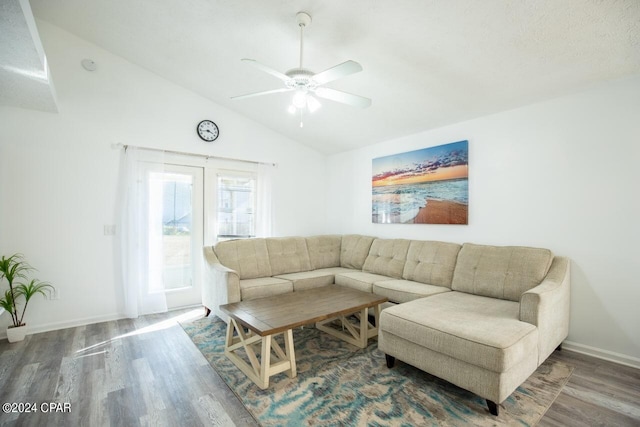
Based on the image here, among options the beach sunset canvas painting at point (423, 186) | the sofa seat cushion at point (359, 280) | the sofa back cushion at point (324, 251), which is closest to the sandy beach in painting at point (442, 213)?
the beach sunset canvas painting at point (423, 186)

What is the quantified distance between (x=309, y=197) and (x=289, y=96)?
1850 millimetres

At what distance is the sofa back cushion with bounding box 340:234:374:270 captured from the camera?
414cm

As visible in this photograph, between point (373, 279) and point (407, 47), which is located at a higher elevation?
point (407, 47)

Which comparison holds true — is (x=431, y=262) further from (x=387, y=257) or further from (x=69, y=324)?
(x=69, y=324)

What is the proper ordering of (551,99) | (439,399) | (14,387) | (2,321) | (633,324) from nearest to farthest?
(439,399) < (14,387) < (633,324) < (551,99) < (2,321)

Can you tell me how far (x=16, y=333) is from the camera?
2.86 m

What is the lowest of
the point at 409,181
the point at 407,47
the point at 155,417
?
the point at 155,417

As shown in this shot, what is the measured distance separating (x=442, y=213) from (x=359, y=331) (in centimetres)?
170

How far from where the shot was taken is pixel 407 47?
2.42m

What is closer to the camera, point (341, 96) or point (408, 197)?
point (341, 96)

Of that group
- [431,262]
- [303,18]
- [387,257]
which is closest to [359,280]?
[387,257]

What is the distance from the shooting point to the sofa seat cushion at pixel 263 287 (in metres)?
3.13

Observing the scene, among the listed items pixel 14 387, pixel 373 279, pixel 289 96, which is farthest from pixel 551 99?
pixel 14 387

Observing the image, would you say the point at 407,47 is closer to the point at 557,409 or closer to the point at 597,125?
the point at 597,125
